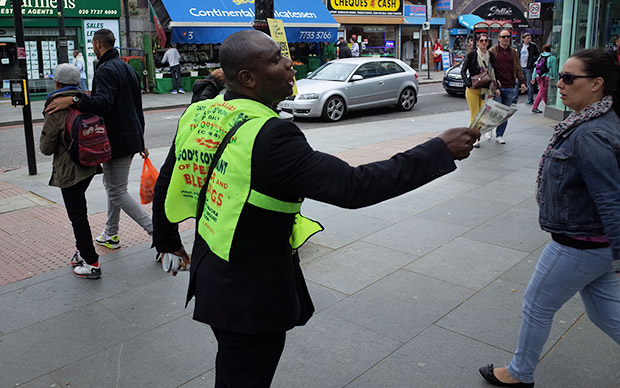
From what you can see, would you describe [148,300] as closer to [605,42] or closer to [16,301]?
[16,301]

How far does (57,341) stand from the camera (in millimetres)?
3846

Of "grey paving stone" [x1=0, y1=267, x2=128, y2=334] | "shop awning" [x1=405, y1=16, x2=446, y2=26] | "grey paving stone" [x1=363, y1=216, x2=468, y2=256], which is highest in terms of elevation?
"shop awning" [x1=405, y1=16, x2=446, y2=26]

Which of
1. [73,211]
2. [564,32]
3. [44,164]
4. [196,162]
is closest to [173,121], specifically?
[44,164]

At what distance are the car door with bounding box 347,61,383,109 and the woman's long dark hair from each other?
12.5m

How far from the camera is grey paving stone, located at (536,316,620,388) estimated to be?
3.28m

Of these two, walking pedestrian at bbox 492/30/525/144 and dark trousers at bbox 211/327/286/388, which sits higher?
walking pedestrian at bbox 492/30/525/144

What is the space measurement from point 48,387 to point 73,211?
5.97ft

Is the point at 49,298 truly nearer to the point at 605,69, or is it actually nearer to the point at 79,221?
the point at 79,221

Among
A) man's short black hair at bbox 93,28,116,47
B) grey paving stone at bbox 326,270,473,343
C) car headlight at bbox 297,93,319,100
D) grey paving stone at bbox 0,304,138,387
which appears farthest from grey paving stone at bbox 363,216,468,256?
car headlight at bbox 297,93,319,100

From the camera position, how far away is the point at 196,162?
2232 millimetres

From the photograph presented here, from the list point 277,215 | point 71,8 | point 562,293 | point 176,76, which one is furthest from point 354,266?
point 71,8

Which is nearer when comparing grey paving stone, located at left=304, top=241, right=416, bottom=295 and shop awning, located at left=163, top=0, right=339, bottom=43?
grey paving stone, located at left=304, top=241, right=416, bottom=295

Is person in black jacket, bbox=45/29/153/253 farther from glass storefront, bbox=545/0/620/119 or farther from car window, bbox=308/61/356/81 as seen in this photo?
car window, bbox=308/61/356/81

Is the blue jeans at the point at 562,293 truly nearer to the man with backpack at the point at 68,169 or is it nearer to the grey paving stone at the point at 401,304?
the grey paving stone at the point at 401,304
